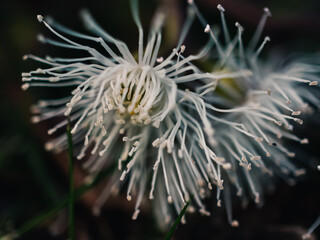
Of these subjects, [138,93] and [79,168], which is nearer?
[138,93]

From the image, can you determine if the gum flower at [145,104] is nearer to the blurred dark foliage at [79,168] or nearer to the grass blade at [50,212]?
the grass blade at [50,212]

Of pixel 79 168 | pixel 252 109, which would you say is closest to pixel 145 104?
pixel 252 109

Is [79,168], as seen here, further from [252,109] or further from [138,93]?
[252,109]

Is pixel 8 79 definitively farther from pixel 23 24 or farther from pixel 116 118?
pixel 116 118

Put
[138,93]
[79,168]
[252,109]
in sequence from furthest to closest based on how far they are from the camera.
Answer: [79,168], [252,109], [138,93]

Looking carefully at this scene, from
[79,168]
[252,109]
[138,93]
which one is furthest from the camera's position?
[79,168]

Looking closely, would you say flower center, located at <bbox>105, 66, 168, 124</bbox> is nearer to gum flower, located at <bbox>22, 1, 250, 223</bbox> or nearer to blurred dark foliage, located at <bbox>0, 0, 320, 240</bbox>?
gum flower, located at <bbox>22, 1, 250, 223</bbox>

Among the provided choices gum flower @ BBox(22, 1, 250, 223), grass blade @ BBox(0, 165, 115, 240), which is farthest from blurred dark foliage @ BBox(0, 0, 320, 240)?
gum flower @ BBox(22, 1, 250, 223)

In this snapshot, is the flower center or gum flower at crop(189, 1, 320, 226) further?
gum flower at crop(189, 1, 320, 226)

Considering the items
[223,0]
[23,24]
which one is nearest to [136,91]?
[223,0]
